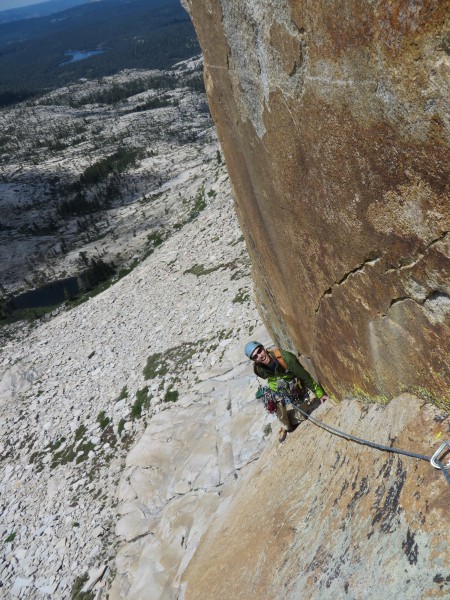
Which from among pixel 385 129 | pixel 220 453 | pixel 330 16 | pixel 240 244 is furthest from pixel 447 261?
pixel 240 244

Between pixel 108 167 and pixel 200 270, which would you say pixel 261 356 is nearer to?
pixel 200 270

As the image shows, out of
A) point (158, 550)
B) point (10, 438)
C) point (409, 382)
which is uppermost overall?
point (409, 382)

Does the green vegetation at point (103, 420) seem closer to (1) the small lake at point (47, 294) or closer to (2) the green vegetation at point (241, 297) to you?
(2) the green vegetation at point (241, 297)

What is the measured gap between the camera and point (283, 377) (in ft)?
20.5

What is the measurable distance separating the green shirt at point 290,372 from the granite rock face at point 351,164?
30 centimetres

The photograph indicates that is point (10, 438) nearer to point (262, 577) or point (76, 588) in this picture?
point (76, 588)

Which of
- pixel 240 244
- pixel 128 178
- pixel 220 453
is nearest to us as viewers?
pixel 220 453

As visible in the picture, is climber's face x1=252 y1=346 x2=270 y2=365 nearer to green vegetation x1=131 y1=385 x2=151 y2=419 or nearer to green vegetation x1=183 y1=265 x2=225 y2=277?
green vegetation x1=131 y1=385 x2=151 y2=419

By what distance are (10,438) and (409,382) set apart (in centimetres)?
1579

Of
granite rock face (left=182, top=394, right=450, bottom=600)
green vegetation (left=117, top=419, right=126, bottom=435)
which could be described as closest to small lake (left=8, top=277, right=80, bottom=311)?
green vegetation (left=117, top=419, right=126, bottom=435)

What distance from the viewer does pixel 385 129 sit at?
324cm

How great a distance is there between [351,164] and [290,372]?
3204mm

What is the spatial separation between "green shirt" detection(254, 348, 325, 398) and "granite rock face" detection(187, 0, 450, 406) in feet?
0.97

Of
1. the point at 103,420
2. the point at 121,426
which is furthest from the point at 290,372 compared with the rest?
the point at 103,420
